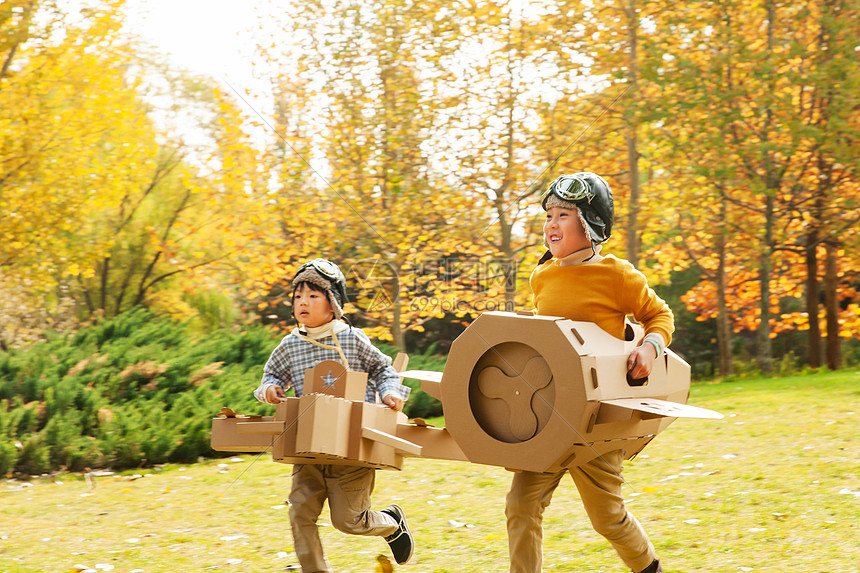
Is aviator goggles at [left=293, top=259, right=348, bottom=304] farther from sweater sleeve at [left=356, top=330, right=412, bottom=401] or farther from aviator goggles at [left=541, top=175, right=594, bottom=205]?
aviator goggles at [left=541, top=175, right=594, bottom=205]

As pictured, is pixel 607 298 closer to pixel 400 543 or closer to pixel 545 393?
pixel 545 393

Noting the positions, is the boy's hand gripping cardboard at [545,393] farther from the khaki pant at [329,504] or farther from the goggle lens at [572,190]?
the khaki pant at [329,504]

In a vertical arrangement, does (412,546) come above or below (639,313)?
below

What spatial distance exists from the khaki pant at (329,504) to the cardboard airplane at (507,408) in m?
0.24

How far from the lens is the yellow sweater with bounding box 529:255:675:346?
2957 mm

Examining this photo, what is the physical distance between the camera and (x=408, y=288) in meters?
10.7

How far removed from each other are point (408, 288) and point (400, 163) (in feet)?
6.33

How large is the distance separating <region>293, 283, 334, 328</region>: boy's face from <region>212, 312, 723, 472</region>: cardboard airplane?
516 mm

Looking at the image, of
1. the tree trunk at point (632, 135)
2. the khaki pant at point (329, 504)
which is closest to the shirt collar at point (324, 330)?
the khaki pant at point (329, 504)

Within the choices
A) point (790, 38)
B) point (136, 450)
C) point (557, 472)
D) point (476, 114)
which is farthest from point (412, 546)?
point (790, 38)

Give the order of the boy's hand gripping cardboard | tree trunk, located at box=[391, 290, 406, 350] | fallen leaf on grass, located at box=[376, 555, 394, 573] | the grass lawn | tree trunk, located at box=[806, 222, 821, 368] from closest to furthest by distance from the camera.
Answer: the boy's hand gripping cardboard, fallen leaf on grass, located at box=[376, 555, 394, 573], the grass lawn, tree trunk, located at box=[391, 290, 406, 350], tree trunk, located at box=[806, 222, 821, 368]

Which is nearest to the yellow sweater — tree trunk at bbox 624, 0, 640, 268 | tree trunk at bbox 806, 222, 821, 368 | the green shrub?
the green shrub

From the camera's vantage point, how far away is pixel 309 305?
3.71 meters

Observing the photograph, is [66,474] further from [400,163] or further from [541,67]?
[541,67]
